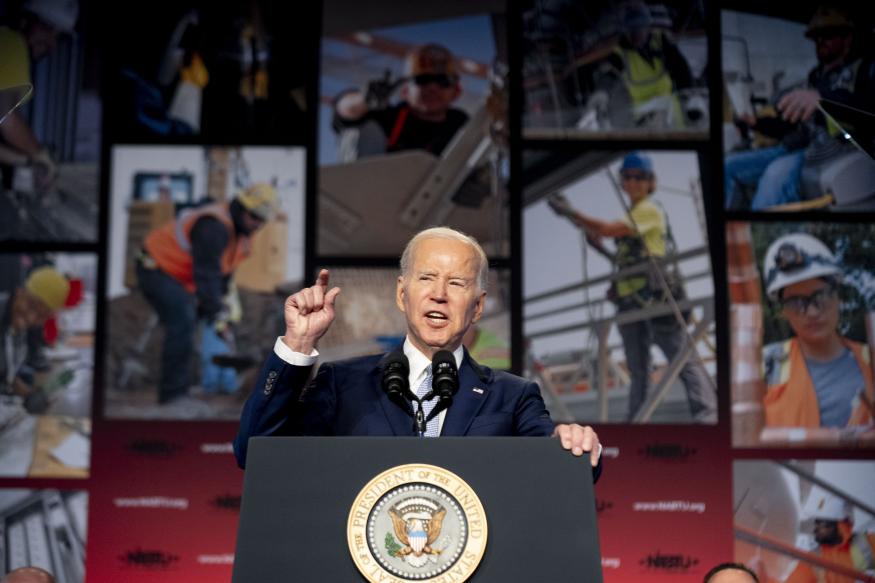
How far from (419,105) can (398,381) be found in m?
2.89

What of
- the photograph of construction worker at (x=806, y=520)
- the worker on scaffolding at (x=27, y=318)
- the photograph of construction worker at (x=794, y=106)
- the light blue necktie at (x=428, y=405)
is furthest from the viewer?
the photograph of construction worker at (x=794, y=106)

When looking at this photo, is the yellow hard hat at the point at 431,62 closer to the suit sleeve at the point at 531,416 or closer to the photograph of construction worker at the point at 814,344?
the photograph of construction worker at the point at 814,344

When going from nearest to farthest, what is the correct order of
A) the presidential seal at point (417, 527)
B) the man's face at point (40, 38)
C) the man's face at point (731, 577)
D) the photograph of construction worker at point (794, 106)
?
the presidential seal at point (417, 527)
the man's face at point (731, 577)
the photograph of construction worker at point (794, 106)
the man's face at point (40, 38)

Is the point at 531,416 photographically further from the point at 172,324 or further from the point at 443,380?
the point at 172,324

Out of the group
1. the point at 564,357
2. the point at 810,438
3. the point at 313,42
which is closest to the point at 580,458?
the point at 564,357

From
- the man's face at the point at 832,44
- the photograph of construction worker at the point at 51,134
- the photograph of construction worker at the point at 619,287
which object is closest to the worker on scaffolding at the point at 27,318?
the photograph of construction worker at the point at 51,134

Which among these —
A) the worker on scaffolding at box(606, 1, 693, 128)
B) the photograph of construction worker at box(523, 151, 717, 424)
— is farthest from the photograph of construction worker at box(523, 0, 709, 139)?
the photograph of construction worker at box(523, 151, 717, 424)

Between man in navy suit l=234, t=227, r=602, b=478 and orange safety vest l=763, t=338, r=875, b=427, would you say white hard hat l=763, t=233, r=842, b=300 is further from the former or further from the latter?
man in navy suit l=234, t=227, r=602, b=478

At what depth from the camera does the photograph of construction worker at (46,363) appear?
4184 millimetres

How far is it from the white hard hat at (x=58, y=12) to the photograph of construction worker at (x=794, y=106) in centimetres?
289

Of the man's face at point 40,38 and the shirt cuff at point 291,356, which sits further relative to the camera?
the man's face at point 40,38

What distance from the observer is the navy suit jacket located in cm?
168

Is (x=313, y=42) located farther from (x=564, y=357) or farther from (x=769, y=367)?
(x=769, y=367)

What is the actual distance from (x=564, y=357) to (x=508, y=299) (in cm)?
34
